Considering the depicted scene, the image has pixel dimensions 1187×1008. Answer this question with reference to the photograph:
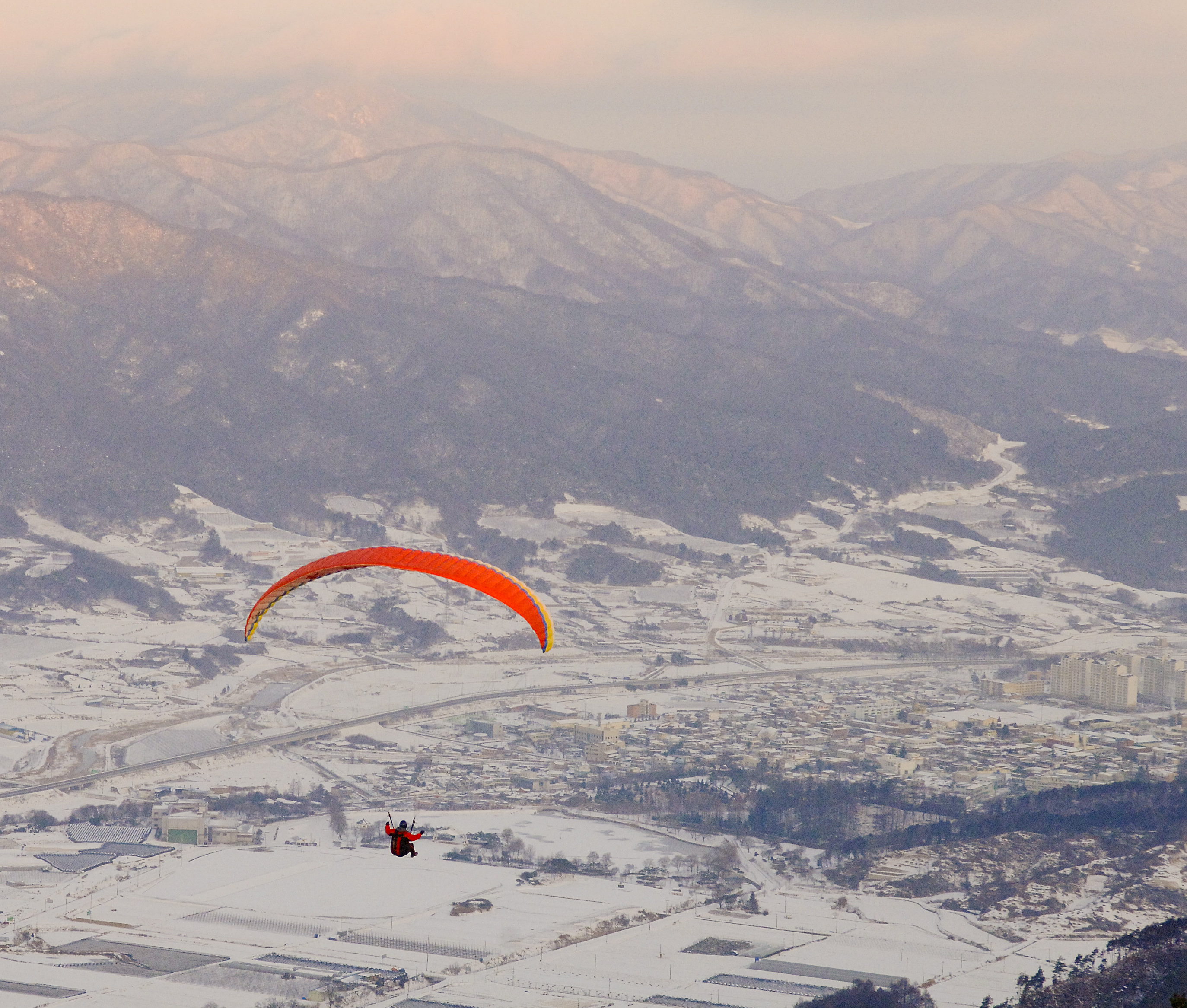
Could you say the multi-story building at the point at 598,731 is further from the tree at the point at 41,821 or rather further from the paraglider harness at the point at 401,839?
the paraglider harness at the point at 401,839

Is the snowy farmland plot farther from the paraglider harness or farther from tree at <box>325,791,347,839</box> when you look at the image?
the paraglider harness

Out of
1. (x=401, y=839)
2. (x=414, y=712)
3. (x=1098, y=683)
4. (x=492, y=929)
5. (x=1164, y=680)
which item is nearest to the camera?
(x=401, y=839)

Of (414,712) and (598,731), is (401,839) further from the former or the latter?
(414,712)

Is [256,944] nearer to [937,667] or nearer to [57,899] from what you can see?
[57,899]

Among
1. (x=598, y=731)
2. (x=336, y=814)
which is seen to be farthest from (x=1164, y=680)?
(x=336, y=814)

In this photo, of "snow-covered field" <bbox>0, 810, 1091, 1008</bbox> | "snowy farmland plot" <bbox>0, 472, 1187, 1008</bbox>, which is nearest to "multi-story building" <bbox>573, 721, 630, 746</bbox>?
"snowy farmland plot" <bbox>0, 472, 1187, 1008</bbox>
